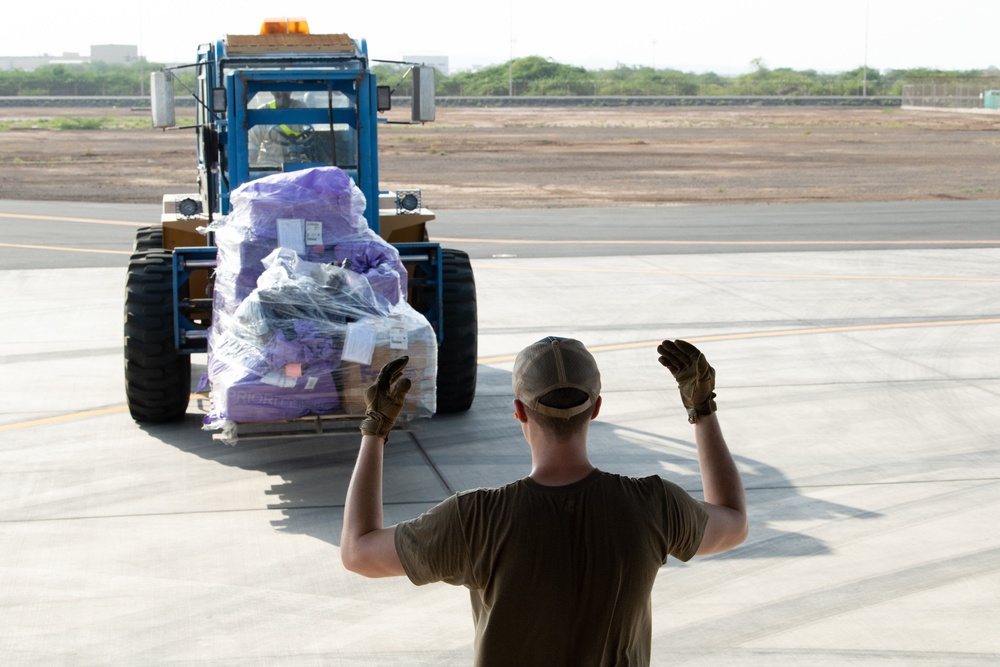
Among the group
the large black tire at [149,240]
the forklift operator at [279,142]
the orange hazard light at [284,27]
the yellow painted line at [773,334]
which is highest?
the orange hazard light at [284,27]

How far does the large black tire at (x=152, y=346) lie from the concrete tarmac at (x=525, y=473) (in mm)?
244

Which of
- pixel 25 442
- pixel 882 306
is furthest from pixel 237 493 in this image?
pixel 882 306

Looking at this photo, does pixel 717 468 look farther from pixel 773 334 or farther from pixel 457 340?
pixel 773 334

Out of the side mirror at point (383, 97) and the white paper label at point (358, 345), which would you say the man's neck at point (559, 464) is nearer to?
the white paper label at point (358, 345)

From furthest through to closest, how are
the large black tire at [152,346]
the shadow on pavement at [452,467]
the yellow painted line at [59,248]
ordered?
the yellow painted line at [59,248] < the large black tire at [152,346] < the shadow on pavement at [452,467]

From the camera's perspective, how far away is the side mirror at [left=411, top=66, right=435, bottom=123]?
9.88 meters

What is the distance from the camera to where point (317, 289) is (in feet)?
26.2

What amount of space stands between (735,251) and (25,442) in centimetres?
1365

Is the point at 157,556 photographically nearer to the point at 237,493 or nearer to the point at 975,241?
the point at 237,493

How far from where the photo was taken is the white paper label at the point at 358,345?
768 centimetres

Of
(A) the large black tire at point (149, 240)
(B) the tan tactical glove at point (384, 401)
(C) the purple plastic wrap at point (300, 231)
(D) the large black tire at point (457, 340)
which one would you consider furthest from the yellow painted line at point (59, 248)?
(B) the tan tactical glove at point (384, 401)

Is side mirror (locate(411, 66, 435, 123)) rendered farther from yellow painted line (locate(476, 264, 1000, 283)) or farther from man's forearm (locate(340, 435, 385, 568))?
yellow painted line (locate(476, 264, 1000, 283))

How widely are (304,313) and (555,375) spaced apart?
5.10 metres

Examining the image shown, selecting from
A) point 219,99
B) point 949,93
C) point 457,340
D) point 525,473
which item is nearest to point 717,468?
point 525,473
